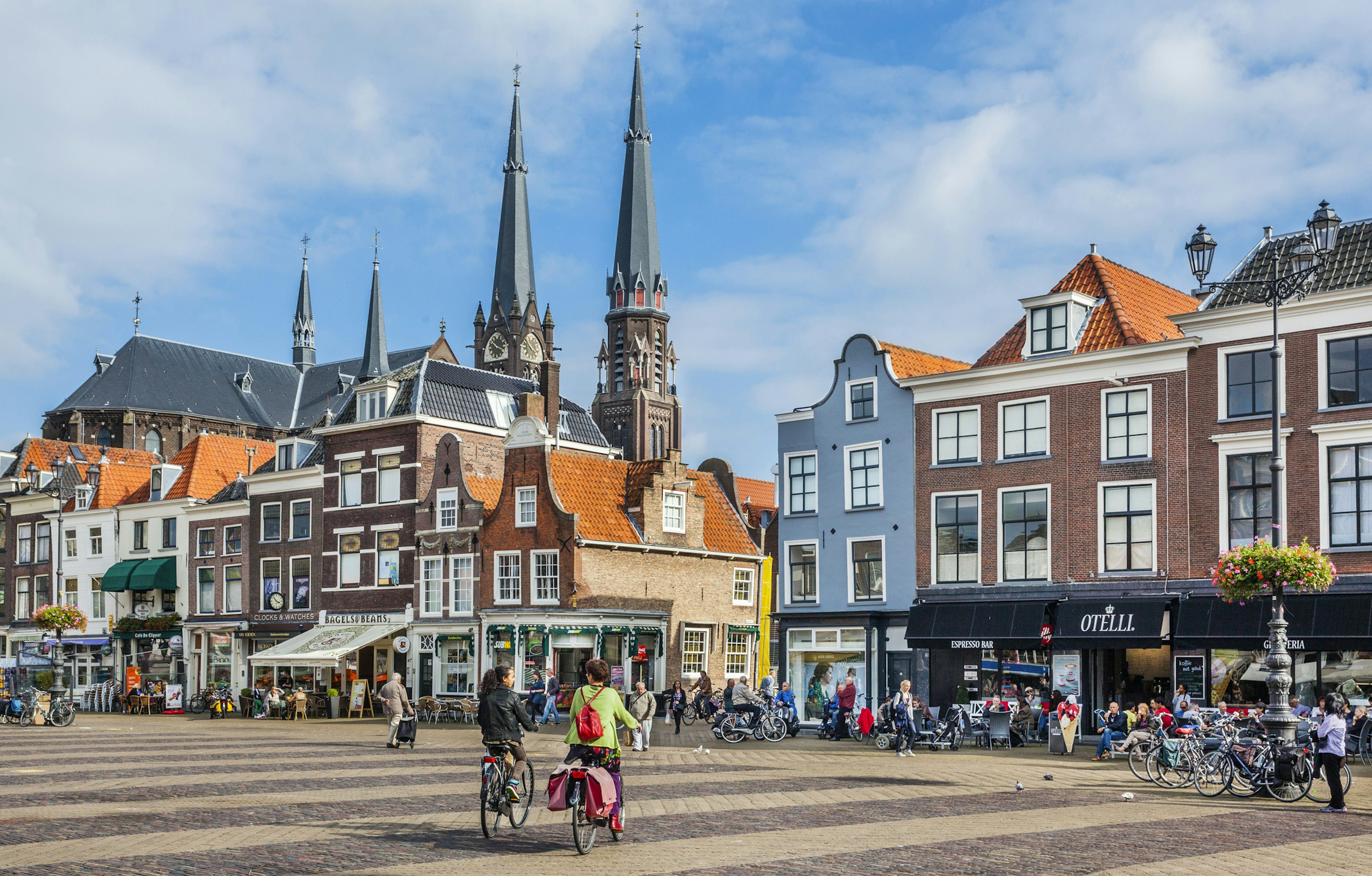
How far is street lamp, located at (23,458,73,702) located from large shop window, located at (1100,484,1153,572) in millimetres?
43384

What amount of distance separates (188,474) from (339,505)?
1164 cm

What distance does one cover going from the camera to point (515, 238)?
111500 millimetres

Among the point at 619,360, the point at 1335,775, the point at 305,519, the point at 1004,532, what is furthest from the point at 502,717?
the point at 619,360

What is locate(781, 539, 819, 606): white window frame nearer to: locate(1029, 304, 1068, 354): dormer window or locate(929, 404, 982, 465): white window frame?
locate(929, 404, 982, 465): white window frame

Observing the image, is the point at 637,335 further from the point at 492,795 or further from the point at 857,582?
the point at 492,795

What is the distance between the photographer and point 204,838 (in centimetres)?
1417

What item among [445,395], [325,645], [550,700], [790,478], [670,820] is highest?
[445,395]

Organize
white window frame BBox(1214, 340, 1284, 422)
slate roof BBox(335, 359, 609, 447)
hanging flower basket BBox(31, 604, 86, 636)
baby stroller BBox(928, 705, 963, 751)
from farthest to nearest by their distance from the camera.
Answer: hanging flower basket BBox(31, 604, 86, 636) → slate roof BBox(335, 359, 609, 447) → baby stroller BBox(928, 705, 963, 751) → white window frame BBox(1214, 340, 1284, 422)

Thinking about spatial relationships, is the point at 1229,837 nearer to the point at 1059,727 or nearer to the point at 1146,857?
the point at 1146,857

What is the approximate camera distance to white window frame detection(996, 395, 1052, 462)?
35.9 m

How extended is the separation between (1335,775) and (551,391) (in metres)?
38.6

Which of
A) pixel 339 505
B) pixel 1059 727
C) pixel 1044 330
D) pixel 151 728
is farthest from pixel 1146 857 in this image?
pixel 339 505

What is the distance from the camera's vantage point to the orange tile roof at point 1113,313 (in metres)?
35.5

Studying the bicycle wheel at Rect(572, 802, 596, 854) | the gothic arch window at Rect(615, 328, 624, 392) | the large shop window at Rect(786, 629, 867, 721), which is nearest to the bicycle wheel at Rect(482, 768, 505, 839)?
the bicycle wheel at Rect(572, 802, 596, 854)
